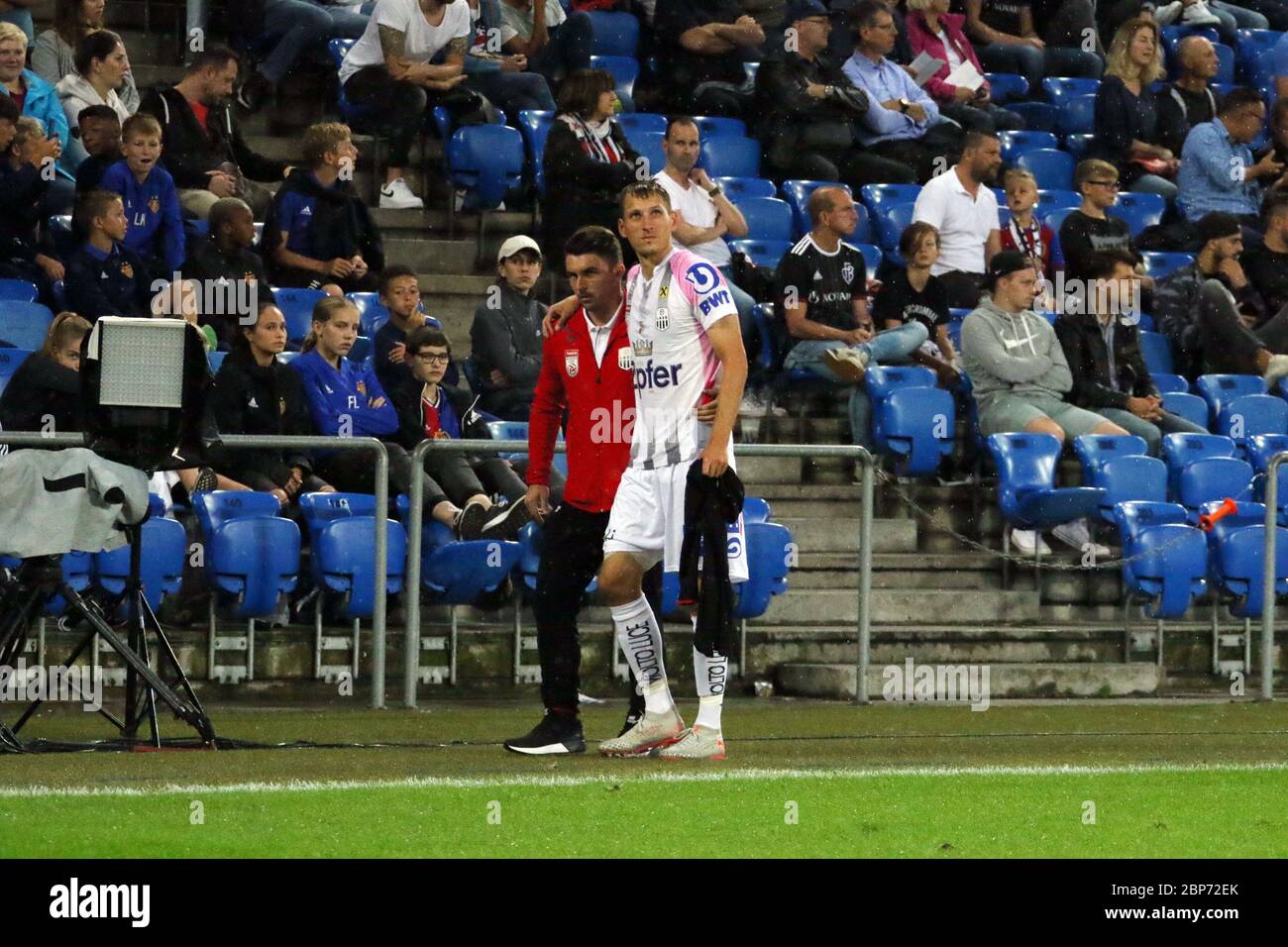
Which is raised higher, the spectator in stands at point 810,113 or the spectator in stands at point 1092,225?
the spectator in stands at point 810,113

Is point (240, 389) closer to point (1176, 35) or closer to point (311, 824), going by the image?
point (311, 824)

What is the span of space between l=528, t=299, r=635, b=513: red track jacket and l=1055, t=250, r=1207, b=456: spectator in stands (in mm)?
6492

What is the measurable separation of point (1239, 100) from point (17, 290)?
33.6 feet

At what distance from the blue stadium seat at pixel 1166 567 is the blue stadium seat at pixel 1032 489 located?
43 centimetres

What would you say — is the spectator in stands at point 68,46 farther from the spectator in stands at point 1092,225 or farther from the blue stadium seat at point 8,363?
the spectator in stands at point 1092,225

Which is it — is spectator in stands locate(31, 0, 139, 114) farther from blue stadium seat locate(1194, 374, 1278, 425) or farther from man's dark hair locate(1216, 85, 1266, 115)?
man's dark hair locate(1216, 85, 1266, 115)

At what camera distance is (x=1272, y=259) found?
56.1ft

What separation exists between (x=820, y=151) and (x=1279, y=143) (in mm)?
4544

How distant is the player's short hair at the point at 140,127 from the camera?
13.0 metres

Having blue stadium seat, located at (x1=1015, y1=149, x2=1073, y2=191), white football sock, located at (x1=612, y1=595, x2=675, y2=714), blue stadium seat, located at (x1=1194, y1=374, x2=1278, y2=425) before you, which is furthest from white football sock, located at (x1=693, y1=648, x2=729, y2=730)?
blue stadium seat, located at (x1=1015, y1=149, x2=1073, y2=191)

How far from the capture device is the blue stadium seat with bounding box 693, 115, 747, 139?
16594mm

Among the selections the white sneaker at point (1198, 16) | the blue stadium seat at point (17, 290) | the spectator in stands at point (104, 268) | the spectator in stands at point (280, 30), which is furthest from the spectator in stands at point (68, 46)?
the white sneaker at point (1198, 16)

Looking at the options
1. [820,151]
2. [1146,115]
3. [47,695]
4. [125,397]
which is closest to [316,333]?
[47,695]

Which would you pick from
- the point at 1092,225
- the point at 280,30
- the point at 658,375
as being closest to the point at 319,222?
the point at 280,30
